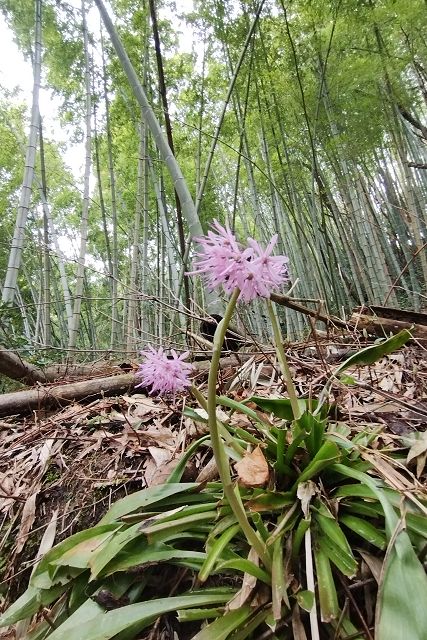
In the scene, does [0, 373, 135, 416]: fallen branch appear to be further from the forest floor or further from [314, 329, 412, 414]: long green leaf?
[314, 329, 412, 414]: long green leaf

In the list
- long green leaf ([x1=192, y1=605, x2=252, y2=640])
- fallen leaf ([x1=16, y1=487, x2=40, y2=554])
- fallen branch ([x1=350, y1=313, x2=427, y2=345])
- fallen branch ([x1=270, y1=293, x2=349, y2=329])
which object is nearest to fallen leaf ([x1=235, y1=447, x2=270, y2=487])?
long green leaf ([x1=192, y1=605, x2=252, y2=640])

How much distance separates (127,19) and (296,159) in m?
2.86

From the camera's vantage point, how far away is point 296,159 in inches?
239

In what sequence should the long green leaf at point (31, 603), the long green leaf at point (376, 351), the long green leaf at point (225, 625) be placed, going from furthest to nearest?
the long green leaf at point (376, 351) < the long green leaf at point (31, 603) < the long green leaf at point (225, 625)

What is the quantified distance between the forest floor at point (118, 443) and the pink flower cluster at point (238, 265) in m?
0.44

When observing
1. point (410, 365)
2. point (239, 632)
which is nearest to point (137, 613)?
point (239, 632)

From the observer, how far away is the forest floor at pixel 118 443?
3.09 feet

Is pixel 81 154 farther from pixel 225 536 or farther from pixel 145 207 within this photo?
pixel 225 536

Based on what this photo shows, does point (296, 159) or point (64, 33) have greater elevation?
point (64, 33)

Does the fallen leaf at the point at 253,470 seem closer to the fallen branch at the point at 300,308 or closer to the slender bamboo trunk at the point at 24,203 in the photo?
the fallen branch at the point at 300,308

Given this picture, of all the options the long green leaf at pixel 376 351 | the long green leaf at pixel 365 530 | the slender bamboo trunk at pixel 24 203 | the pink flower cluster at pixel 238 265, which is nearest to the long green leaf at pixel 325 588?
the long green leaf at pixel 365 530

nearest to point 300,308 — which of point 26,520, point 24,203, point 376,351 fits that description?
point 376,351

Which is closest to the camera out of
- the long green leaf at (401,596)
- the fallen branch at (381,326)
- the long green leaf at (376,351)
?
the long green leaf at (401,596)

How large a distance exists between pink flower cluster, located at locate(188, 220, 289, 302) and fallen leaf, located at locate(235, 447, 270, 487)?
0.38 metres
